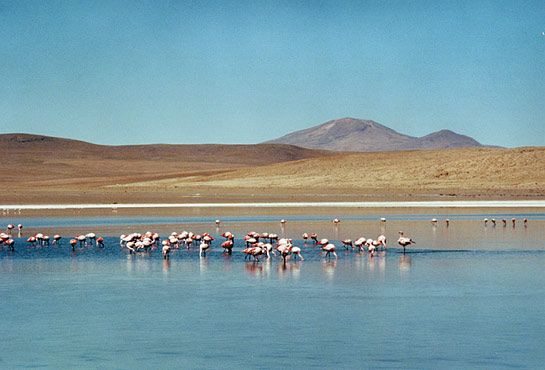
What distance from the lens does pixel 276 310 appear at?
12.8 meters

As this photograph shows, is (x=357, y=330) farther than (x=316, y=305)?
No

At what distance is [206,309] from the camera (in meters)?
13.0

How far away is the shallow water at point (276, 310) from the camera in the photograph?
10.1 m

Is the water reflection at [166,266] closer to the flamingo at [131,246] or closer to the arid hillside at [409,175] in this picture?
the flamingo at [131,246]

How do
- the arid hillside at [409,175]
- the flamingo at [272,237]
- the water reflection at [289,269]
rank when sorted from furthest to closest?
the arid hillside at [409,175] < the flamingo at [272,237] < the water reflection at [289,269]

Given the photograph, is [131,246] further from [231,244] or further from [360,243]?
[360,243]

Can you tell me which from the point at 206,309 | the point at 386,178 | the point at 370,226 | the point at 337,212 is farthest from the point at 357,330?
the point at 386,178

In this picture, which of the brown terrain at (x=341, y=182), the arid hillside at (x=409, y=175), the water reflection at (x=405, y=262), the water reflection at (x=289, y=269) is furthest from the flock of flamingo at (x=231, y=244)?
the arid hillside at (x=409, y=175)

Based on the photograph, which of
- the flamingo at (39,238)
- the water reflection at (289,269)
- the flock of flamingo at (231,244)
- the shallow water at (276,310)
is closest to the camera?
the shallow water at (276,310)

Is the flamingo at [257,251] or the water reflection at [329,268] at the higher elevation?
the flamingo at [257,251]

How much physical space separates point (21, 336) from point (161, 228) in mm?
19826

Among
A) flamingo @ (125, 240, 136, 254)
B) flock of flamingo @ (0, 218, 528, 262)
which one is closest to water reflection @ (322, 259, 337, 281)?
flock of flamingo @ (0, 218, 528, 262)

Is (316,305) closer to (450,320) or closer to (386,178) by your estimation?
(450,320)

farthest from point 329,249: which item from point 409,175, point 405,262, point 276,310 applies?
point 409,175
